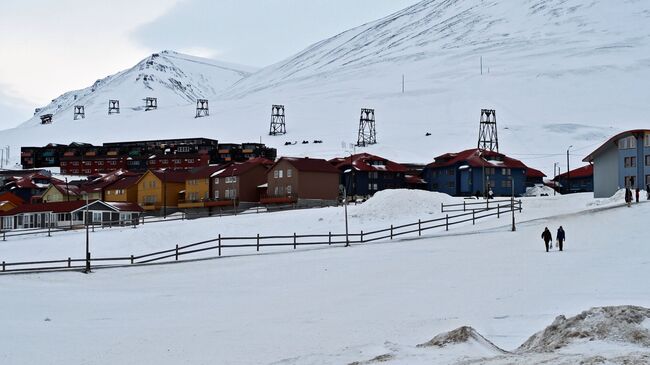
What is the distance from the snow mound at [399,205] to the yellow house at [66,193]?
44.9m

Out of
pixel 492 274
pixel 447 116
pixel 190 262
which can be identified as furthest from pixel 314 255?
pixel 447 116

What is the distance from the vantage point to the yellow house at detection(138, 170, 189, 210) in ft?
301

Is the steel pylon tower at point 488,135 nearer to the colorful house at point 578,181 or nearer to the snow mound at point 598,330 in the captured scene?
the colorful house at point 578,181

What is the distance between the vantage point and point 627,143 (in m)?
63.1

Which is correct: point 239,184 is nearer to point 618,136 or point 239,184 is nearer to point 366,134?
point 618,136

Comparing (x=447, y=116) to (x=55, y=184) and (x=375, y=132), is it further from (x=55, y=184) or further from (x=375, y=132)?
(x=55, y=184)

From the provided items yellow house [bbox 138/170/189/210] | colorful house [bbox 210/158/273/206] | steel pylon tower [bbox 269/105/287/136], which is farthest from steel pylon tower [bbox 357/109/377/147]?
colorful house [bbox 210/158/273/206]

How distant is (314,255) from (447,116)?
14946cm

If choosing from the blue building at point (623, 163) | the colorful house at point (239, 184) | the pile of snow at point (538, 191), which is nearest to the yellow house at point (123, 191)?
the colorful house at point (239, 184)

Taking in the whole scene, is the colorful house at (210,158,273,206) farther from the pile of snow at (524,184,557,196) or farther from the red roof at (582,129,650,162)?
the red roof at (582,129,650,162)

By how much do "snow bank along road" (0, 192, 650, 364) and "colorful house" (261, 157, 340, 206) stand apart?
37.2 metres

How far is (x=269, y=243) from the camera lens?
167 ft

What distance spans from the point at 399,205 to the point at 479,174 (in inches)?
1429

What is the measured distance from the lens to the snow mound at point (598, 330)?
13555mm
